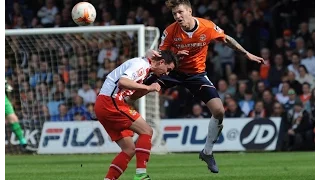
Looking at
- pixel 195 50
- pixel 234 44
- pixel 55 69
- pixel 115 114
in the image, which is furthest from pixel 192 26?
pixel 55 69

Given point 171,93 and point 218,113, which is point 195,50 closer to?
point 218,113

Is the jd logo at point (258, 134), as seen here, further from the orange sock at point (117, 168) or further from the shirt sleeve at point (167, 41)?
the orange sock at point (117, 168)

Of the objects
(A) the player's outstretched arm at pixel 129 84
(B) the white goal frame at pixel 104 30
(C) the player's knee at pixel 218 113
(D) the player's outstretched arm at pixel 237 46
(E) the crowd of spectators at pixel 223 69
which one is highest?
(A) the player's outstretched arm at pixel 129 84

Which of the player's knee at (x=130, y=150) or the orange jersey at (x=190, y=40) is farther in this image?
the orange jersey at (x=190, y=40)

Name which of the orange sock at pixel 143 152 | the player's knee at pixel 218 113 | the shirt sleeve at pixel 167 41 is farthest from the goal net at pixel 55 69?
the orange sock at pixel 143 152

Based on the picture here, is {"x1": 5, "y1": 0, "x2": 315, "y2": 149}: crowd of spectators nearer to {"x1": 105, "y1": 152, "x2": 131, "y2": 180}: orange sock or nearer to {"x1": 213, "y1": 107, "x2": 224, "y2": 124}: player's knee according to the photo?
{"x1": 213, "y1": 107, "x2": 224, "y2": 124}: player's knee

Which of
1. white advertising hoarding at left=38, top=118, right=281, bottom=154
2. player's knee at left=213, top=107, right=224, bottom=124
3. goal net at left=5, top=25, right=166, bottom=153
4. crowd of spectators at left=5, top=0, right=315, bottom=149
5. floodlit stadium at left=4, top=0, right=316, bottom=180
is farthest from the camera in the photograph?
goal net at left=5, top=25, right=166, bottom=153

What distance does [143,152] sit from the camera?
10.5 meters

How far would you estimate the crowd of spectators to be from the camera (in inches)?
866

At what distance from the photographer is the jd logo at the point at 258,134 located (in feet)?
69.3

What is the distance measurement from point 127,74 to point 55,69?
507 inches

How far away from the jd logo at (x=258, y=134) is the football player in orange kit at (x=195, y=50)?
826 cm

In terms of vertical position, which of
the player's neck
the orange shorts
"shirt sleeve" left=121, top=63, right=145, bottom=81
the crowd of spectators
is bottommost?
the crowd of spectators

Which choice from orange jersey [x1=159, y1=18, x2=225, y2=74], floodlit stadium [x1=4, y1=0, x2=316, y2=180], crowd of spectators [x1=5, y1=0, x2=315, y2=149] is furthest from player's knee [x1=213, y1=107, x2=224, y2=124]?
crowd of spectators [x1=5, y1=0, x2=315, y2=149]
